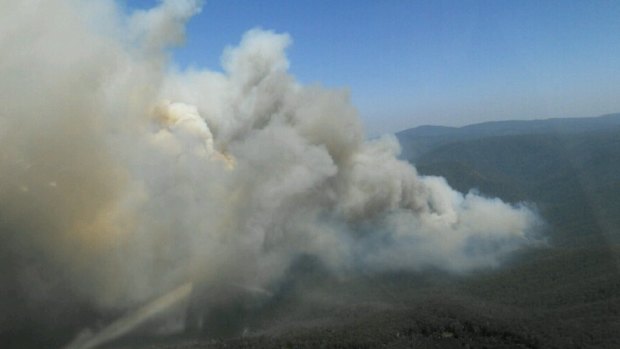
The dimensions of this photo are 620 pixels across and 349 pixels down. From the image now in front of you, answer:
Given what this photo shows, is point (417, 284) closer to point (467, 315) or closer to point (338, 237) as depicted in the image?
point (338, 237)

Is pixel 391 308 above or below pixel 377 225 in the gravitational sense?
below

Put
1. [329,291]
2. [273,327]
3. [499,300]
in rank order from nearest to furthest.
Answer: [273,327] → [499,300] → [329,291]

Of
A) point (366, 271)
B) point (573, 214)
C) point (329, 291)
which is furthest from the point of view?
point (573, 214)

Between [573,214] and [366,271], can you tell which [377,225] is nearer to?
[366,271]

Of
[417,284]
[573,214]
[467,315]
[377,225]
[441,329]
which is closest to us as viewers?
[441,329]

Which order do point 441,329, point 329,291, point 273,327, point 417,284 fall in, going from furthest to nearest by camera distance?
point 417,284
point 329,291
point 273,327
point 441,329

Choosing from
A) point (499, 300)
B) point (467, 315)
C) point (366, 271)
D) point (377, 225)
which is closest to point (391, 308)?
point (467, 315)

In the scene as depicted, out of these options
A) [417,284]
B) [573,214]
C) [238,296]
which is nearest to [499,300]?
[417,284]

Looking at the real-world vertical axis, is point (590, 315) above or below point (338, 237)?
below

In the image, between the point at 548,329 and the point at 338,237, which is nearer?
the point at 548,329
